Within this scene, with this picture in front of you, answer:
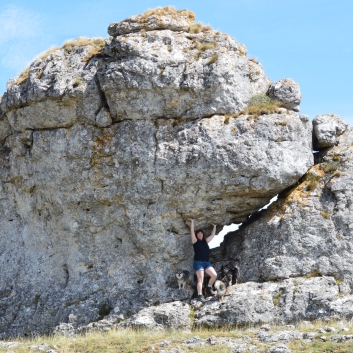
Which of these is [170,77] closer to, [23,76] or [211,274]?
[23,76]

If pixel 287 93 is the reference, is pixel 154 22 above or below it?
above

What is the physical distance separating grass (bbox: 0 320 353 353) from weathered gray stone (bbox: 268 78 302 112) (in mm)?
7421

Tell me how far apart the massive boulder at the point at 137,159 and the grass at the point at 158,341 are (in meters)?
1.89

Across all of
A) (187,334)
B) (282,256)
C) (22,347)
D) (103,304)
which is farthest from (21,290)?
(282,256)

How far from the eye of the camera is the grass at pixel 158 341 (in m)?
15.8

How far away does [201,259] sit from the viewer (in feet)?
67.5

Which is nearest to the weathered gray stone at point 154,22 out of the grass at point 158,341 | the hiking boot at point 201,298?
the hiking boot at point 201,298

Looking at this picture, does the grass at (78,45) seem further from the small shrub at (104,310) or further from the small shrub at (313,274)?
the small shrub at (313,274)

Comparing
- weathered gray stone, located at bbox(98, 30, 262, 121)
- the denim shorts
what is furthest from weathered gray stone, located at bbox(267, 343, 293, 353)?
weathered gray stone, located at bbox(98, 30, 262, 121)

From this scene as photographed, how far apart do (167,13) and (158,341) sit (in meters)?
11.4

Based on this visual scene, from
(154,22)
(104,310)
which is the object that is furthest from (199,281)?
(154,22)

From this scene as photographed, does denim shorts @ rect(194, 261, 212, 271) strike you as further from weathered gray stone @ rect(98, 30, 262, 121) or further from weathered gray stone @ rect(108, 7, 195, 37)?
weathered gray stone @ rect(108, 7, 195, 37)

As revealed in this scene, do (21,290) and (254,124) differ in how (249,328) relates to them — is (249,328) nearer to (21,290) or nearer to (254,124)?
(254,124)

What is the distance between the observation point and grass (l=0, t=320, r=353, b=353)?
1583cm
